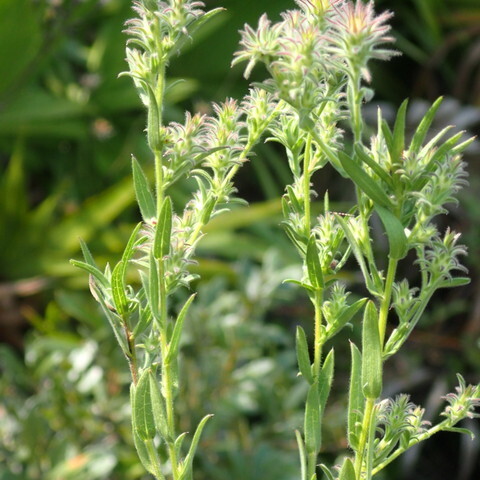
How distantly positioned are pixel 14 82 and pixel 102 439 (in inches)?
31.4

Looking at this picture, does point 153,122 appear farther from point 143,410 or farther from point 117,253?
point 117,253

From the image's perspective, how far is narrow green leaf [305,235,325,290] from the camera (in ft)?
1.10

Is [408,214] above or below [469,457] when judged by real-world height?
above

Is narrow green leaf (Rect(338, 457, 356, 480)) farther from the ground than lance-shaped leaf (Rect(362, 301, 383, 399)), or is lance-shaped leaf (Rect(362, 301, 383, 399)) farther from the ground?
lance-shaped leaf (Rect(362, 301, 383, 399))

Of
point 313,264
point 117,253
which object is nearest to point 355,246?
point 313,264

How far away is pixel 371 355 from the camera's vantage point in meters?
0.32

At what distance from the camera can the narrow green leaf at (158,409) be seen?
1.10 feet

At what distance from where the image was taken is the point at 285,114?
1.21 ft

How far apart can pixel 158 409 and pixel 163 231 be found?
0.23 ft

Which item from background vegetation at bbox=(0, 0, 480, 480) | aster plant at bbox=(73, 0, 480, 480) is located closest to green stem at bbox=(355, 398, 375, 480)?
aster plant at bbox=(73, 0, 480, 480)

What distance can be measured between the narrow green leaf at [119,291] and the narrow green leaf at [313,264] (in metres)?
0.08

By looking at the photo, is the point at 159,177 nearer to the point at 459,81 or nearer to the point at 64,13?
the point at 64,13

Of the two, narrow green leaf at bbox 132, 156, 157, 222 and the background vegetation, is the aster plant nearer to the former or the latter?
narrow green leaf at bbox 132, 156, 157, 222

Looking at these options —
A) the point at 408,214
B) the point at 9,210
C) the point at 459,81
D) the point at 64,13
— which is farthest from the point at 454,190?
the point at 459,81
